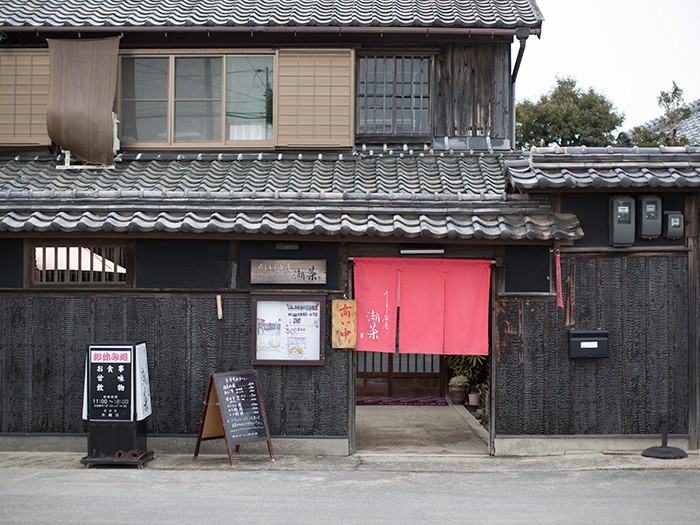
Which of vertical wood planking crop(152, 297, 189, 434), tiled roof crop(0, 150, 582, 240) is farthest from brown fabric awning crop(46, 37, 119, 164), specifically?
vertical wood planking crop(152, 297, 189, 434)

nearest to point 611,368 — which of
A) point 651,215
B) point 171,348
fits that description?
point 651,215

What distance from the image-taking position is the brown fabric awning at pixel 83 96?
1380 centimetres

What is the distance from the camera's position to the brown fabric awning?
13.8m

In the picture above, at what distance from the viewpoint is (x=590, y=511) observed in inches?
345

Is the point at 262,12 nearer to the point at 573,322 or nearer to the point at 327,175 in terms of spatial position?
the point at 327,175

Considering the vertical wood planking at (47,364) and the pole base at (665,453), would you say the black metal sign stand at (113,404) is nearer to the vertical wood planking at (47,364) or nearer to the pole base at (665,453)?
the vertical wood planking at (47,364)

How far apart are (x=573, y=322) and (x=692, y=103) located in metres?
21.6

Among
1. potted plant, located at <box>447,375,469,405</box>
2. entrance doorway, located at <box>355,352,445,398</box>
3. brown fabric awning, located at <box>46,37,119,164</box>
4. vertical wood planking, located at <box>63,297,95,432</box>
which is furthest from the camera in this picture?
entrance doorway, located at <box>355,352,445,398</box>

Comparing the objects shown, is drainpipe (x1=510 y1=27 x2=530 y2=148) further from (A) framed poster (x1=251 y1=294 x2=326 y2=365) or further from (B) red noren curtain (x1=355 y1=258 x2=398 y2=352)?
(A) framed poster (x1=251 y1=294 x2=326 y2=365)

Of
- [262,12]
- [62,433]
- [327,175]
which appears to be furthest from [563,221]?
[62,433]

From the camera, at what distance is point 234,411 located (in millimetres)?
11367

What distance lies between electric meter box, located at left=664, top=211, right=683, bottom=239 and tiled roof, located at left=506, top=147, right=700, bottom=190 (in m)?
0.63

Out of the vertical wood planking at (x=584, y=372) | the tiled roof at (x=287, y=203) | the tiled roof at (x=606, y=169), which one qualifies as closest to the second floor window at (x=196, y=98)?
the tiled roof at (x=287, y=203)

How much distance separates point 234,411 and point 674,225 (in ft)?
21.0
